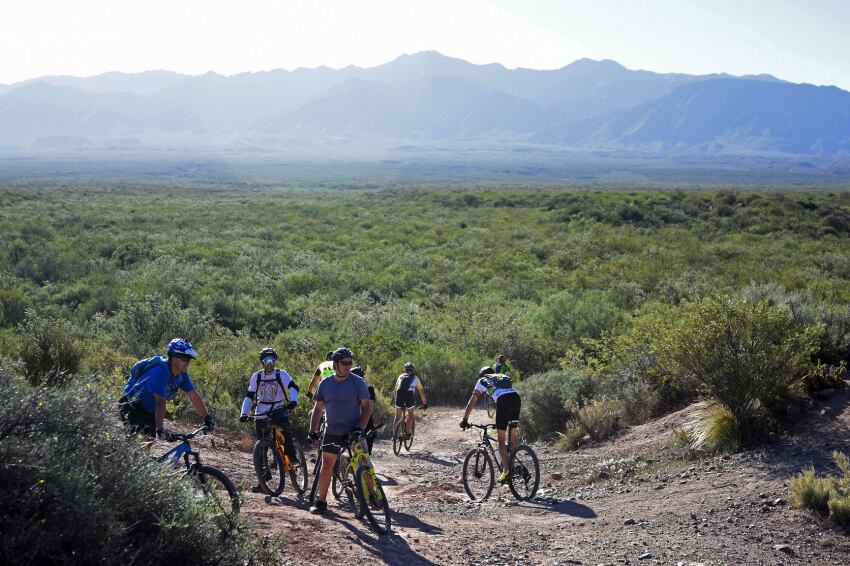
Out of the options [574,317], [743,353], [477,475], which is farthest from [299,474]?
[574,317]

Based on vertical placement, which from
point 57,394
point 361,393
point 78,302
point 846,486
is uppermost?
point 57,394

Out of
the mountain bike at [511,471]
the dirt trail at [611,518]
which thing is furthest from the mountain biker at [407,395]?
the mountain bike at [511,471]

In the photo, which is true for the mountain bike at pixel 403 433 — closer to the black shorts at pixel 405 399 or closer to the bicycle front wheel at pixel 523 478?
the black shorts at pixel 405 399

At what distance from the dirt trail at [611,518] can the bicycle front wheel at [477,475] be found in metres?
0.16

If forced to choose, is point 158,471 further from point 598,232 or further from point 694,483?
point 598,232

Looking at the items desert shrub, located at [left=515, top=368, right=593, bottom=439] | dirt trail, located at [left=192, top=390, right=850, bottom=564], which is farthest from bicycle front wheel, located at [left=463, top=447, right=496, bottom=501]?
desert shrub, located at [left=515, top=368, right=593, bottom=439]

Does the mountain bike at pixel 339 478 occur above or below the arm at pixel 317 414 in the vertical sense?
below

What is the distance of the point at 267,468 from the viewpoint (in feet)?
26.0

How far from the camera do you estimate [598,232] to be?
39.0m

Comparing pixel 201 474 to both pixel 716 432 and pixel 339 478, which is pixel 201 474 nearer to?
pixel 339 478

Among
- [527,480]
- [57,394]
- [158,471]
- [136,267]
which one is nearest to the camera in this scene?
[57,394]

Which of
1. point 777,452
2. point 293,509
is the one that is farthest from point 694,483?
point 293,509

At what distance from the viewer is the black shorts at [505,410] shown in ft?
27.8

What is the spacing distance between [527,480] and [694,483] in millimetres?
1990
